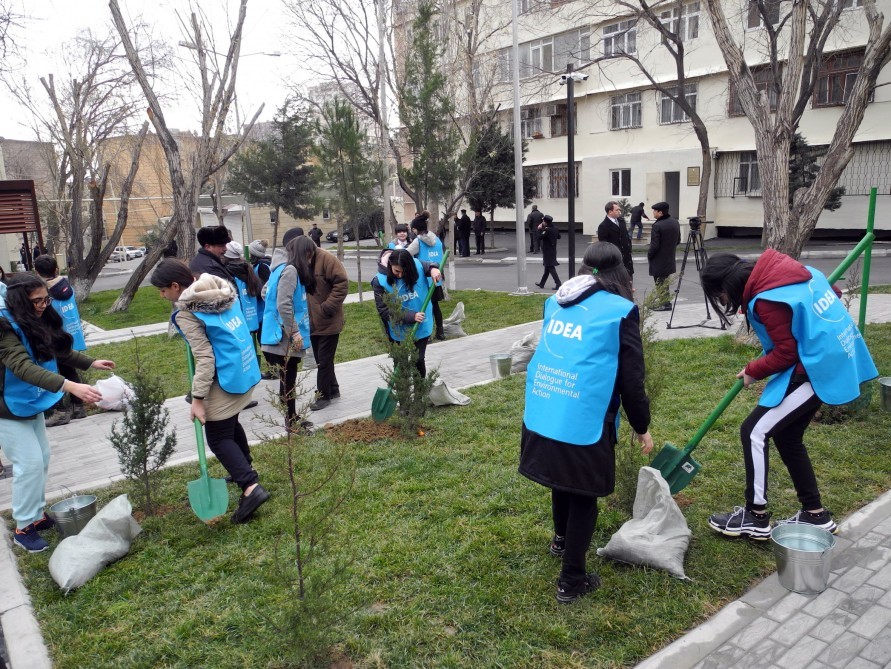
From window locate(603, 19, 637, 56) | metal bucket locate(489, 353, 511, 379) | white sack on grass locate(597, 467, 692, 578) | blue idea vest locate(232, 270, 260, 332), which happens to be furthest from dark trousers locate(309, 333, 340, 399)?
window locate(603, 19, 637, 56)

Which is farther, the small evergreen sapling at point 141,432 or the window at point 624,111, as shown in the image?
the window at point 624,111

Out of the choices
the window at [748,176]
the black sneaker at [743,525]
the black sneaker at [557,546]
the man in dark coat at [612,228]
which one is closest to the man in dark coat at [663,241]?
the man in dark coat at [612,228]

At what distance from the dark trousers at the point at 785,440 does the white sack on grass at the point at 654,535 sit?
0.48m

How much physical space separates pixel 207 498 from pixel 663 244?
28.0 feet

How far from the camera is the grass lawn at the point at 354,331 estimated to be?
30.4ft

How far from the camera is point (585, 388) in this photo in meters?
2.94

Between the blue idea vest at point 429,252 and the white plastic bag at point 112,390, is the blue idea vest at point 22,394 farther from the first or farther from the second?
the blue idea vest at point 429,252

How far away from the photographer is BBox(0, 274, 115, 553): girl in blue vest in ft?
12.7

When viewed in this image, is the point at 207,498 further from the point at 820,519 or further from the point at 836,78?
the point at 836,78

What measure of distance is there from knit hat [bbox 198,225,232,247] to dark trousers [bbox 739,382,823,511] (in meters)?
4.57

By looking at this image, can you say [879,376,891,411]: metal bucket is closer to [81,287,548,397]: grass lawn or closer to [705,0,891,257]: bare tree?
[705,0,891,257]: bare tree

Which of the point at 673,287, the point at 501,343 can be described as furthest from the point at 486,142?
the point at 501,343

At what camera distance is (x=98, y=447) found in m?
6.29

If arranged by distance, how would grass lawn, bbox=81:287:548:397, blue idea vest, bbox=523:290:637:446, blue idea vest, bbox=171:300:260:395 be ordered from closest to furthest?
blue idea vest, bbox=523:290:637:446 < blue idea vest, bbox=171:300:260:395 < grass lawn, bbox=81:287:548:397
